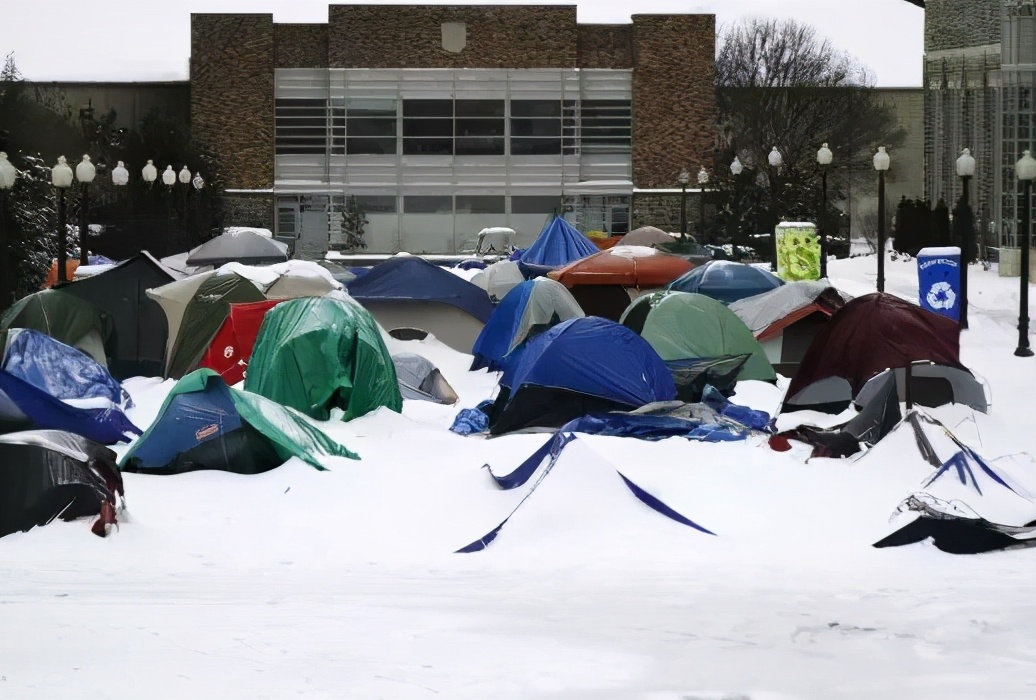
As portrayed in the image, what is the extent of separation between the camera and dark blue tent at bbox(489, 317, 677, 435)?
15.9m

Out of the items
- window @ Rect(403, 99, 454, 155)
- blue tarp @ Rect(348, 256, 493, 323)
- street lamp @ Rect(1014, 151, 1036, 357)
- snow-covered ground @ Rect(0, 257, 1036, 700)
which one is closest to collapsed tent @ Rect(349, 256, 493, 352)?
blue tarp @ Rect(348, 256, 493, 323)

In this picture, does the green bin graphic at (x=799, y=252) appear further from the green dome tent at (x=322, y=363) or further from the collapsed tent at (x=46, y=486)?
the collapsed tent at (x=46, y=486)

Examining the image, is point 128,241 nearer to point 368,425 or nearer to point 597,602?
point 368,425

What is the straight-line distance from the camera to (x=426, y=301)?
79.3 ft

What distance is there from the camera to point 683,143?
200 ft

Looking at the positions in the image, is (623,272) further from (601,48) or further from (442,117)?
(601,48)

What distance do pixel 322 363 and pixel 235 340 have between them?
15.7ft

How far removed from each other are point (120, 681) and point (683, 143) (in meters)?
55.1

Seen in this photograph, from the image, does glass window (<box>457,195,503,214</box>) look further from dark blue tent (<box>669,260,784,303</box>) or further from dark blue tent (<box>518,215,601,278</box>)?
dark blue tent (<box>669,260,784,303</box>)

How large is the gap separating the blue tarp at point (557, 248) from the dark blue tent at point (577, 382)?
1496 cm

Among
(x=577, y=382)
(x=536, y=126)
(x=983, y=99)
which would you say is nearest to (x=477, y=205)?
(x=536, y=126)

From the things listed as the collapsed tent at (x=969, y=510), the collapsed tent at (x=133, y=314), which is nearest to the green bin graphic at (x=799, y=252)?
the collapsed tent at (x=133, y=314)

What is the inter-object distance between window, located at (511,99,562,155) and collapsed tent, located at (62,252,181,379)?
129 feet

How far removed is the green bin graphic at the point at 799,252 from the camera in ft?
98.9
